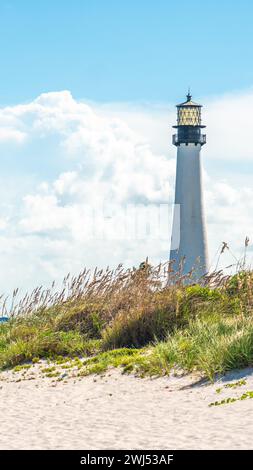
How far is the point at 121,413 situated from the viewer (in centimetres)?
1178

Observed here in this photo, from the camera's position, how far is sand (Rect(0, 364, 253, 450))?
31.1ft

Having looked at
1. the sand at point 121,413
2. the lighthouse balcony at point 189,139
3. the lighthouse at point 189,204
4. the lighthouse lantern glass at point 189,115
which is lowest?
the sand at point 121,413

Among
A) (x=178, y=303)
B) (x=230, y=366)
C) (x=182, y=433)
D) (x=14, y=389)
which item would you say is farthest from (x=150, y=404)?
(x=178, y=303)

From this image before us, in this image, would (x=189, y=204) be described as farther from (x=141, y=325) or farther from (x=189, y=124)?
(x=141, y=325)

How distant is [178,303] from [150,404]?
4629 mm

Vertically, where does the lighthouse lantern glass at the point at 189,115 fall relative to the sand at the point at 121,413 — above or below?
above

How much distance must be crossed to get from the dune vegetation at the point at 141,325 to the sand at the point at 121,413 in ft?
1.44

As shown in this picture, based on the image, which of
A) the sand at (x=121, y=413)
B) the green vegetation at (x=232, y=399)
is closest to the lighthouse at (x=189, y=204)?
the sand at (x=121, y=413)

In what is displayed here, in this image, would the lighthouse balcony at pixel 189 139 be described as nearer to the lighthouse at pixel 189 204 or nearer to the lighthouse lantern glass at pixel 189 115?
the lighthouse at pixel 189 204

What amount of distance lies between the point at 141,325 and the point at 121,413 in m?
4.92

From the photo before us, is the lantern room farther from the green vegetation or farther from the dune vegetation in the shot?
the green vegetation

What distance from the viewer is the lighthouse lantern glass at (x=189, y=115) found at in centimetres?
5409

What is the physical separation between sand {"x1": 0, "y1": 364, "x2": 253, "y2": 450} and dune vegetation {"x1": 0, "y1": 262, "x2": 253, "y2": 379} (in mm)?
438

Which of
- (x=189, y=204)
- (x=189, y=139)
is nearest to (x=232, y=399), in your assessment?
(x=189, y=204)
